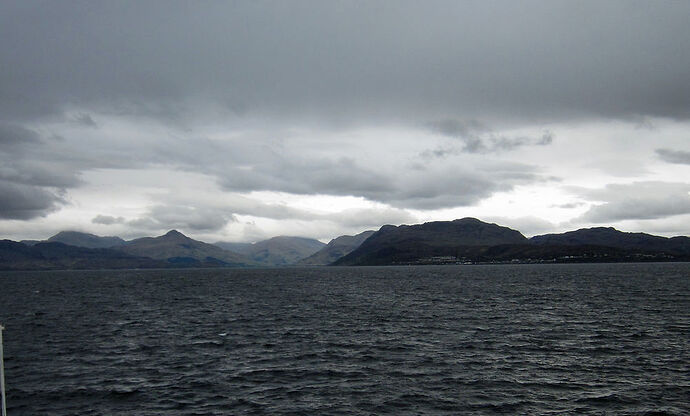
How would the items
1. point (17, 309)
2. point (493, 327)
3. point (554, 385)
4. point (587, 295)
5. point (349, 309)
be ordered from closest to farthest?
point (554, 385)
point (493, 327)
point (349, 309)
point (17, 309)
point (587, 295)

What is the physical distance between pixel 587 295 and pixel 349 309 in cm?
6834

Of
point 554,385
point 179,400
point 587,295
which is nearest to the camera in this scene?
point 179,400

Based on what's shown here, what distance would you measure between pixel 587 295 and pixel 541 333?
239 feet

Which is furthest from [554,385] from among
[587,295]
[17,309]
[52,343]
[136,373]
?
[17,309]

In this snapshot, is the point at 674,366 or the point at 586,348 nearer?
the point at 674,366

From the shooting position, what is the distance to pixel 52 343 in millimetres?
69312

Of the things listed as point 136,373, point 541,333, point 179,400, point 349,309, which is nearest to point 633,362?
point 541,333

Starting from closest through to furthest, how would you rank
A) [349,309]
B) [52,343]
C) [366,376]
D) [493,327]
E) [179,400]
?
[179,400], [366,376], [52,343], [493,327], [349,309]

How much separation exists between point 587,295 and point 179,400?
121 meters

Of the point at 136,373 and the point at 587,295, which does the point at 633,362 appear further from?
the point at 587,295

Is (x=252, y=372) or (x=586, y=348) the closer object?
(x=252, y=372)

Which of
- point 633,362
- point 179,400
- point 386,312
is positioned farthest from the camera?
point 386,312

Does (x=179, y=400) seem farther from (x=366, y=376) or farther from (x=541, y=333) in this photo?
(x=541, y=333)

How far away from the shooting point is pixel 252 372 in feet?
167
